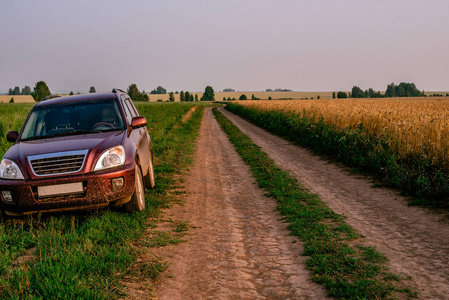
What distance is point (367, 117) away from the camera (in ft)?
40.0

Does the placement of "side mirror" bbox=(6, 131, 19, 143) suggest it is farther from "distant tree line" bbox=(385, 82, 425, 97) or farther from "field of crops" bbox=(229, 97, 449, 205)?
"distant tree line" bbox=(385, 82, 425, 97)

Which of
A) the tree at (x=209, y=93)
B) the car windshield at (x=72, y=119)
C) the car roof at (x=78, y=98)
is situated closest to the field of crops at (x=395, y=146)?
the car windshield at (x=72, y=119)

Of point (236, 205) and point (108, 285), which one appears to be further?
point (236, 205)

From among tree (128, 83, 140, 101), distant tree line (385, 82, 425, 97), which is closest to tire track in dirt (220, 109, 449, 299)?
distant tree line (385, 82, 425, 97)

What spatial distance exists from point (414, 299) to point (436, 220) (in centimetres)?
286

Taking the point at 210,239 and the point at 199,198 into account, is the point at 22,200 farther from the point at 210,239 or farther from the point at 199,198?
the point at 199,198

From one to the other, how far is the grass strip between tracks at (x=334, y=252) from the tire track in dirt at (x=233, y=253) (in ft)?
0.54

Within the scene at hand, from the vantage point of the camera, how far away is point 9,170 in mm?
4887

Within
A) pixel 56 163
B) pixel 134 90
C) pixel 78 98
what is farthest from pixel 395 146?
pixel 134 90

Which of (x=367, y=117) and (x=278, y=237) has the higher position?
(x=367, y=117)

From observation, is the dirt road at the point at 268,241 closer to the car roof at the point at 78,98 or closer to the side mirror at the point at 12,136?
the car roof at the point at 78,98

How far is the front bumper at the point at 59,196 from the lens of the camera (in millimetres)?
4715

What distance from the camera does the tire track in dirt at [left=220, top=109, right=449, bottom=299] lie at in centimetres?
363

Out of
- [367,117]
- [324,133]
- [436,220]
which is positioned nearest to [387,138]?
[367,117]
